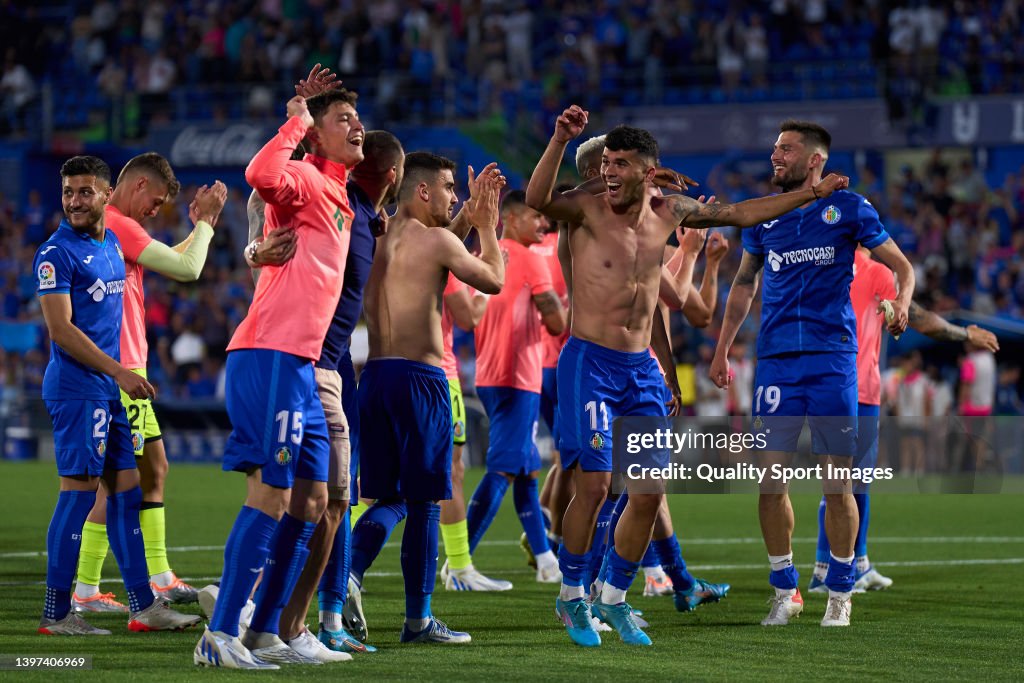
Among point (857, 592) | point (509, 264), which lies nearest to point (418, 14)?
point (509, 264)

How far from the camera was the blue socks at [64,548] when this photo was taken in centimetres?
744

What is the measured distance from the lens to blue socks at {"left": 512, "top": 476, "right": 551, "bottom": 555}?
34.5 feet

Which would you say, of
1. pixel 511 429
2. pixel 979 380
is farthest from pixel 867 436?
pixel 979 380

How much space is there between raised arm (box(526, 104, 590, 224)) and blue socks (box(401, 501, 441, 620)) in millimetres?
1572

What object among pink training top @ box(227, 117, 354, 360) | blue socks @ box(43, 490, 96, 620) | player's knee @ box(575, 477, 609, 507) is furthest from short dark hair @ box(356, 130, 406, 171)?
blue socks @ box(43, 490, 96, 620)

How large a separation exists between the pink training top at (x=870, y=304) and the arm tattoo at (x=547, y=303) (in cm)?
206

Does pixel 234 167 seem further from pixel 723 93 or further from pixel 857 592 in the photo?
pixel 857 592

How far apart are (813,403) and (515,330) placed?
2792mm

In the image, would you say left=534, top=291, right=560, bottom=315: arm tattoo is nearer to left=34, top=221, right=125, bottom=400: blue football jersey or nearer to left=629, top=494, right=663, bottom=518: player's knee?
left=629, top=494, right=663, bottom=518: player's knee

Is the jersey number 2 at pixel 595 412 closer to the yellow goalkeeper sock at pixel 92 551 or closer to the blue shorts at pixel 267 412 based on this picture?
the blue shorts at pixel 267 412

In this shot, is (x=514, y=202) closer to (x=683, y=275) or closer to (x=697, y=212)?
(x=683, y=275)

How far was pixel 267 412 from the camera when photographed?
244 inches

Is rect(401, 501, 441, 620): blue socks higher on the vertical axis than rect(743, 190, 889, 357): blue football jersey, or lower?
lower

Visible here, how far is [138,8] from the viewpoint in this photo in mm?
33469
